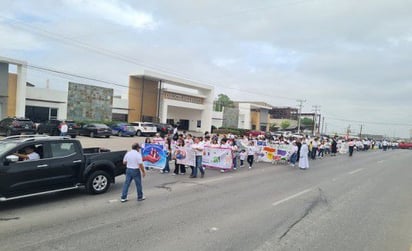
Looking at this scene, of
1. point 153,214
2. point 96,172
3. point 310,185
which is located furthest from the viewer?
point 310,185

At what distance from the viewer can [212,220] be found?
6.80 meters

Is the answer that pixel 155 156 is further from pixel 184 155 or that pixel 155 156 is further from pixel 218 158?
pixel 218 158

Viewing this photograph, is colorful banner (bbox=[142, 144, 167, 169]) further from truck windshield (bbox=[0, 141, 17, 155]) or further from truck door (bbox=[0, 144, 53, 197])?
truck windshield (bbox=[0, 141, 17, 155])

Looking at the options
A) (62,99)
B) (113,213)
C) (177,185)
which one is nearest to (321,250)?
(113,213)

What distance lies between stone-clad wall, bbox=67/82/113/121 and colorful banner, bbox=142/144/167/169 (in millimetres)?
27105

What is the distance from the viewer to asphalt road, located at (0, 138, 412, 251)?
18.0 feet

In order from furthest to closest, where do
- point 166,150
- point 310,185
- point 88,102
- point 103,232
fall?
point 88,102 → point 166,150 → point 310,185 → point 103,232

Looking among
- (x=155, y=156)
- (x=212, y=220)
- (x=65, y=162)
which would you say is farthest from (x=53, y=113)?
(x=212, y=220)

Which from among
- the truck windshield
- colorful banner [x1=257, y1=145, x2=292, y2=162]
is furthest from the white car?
the truck windshield

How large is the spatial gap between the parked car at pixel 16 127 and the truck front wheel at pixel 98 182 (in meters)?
18.9

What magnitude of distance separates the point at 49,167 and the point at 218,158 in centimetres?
861

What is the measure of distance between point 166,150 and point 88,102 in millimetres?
28995

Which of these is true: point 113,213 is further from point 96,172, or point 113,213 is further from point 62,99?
point 62,99

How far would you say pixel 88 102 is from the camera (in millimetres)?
39781
